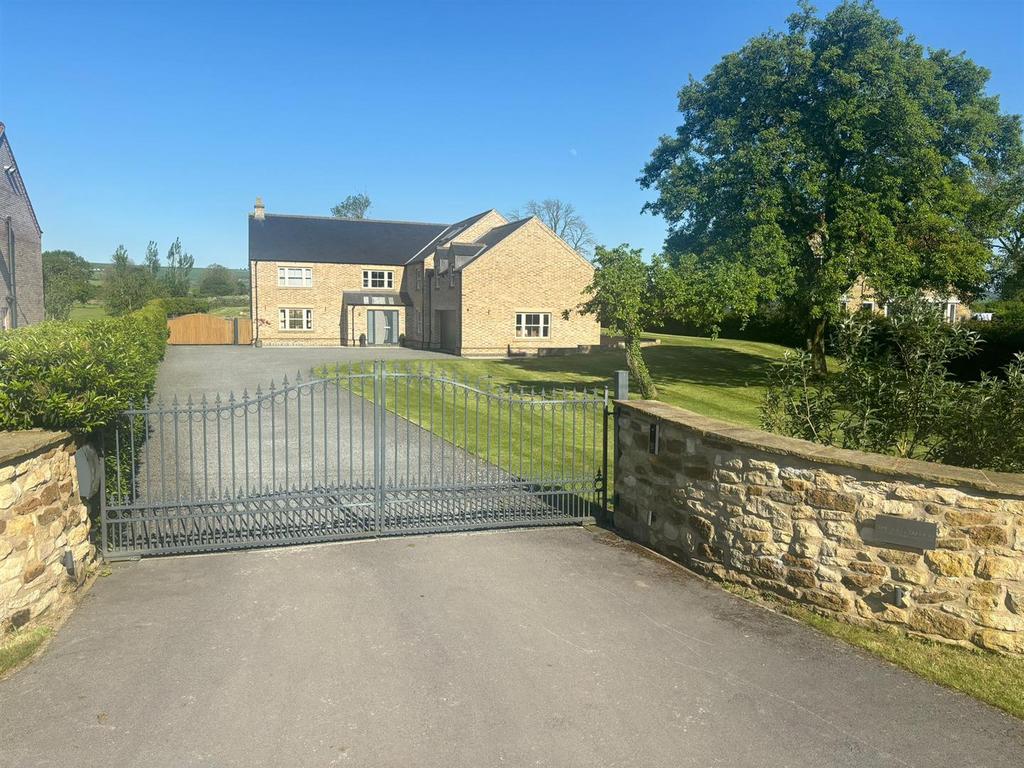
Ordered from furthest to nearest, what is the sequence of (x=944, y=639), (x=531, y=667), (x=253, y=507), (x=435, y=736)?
(x=253, y=507) < (x=944, y=639) < (x=531, y=667) < (x=435, y=736)

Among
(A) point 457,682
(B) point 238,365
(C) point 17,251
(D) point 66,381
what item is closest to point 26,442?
(D) point 66,381

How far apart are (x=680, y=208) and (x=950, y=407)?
19851mm

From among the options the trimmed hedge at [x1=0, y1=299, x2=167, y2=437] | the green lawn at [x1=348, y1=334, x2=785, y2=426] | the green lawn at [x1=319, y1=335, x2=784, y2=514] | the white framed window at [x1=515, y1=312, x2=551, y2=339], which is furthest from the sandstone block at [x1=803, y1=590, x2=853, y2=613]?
the white framed window at [x1=515, y1=312, x2=551, y2=339]

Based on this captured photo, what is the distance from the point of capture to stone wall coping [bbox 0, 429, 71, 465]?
613cm

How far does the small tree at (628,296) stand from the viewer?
21.7 meters

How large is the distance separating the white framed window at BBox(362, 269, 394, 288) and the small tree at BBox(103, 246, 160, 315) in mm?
15587

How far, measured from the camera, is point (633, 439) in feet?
30.6

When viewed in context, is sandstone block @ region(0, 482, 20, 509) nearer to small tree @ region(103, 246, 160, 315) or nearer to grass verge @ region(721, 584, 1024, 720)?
grass verge @ region(721, 584, 1024, 720)

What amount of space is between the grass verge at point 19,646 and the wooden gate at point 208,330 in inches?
1773

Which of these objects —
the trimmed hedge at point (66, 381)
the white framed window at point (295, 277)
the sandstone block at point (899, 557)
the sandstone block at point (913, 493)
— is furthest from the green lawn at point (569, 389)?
the white framed window at point (295, 277)

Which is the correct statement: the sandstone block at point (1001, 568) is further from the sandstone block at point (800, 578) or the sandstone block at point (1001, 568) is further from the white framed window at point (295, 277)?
the white framed window at point (295, 277)

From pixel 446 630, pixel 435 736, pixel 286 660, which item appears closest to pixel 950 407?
pixel 446 630

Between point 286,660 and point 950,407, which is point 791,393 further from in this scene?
point 286,660

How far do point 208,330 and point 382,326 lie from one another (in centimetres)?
1155
